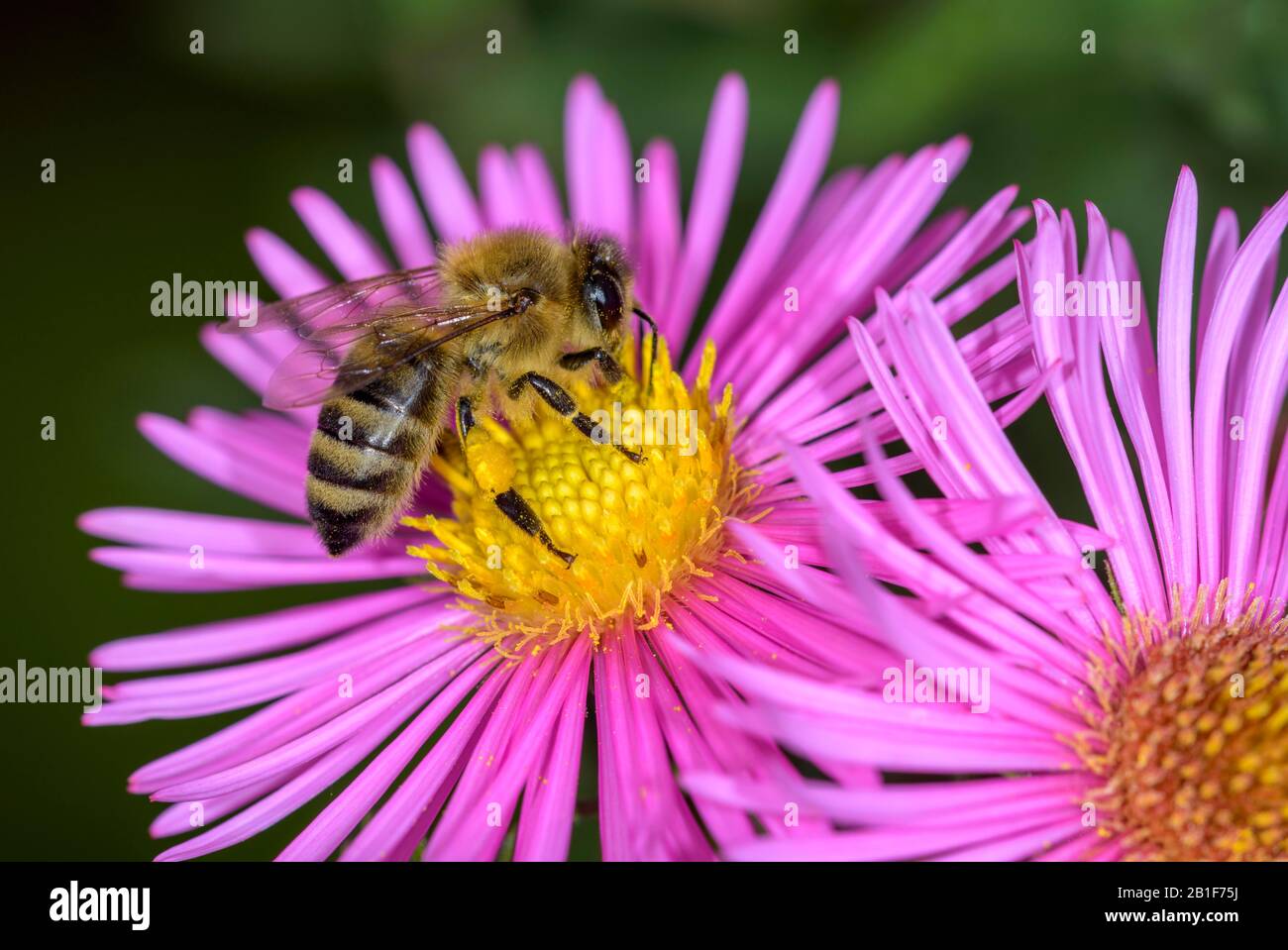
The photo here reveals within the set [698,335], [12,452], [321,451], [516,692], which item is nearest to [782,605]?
[516,692]

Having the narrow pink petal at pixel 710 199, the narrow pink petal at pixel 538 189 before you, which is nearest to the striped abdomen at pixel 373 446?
the narrow pink petal at pixel 710 199

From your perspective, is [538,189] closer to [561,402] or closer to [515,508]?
[561,402]

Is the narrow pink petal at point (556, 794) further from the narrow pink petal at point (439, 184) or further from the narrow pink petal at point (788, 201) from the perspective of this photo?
the narrow pink petal at point (439, 184)

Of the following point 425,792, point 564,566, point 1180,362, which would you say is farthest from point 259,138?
point 1180,362

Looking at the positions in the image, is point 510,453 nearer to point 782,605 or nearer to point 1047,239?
point 782,605
